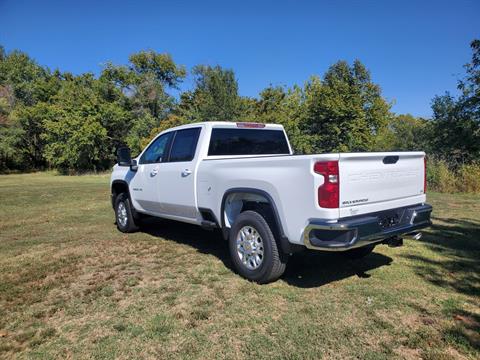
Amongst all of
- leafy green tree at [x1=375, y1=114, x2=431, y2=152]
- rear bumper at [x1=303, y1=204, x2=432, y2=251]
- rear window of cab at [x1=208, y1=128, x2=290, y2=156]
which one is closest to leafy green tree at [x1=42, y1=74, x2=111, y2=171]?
leafy green tree at [x1=375, y1=114, x2=431, y2=152]

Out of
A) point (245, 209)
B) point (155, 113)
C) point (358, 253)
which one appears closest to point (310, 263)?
point (358, 253)

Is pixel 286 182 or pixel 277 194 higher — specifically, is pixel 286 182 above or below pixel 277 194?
above

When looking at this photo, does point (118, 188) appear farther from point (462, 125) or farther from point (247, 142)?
point (462, 125)

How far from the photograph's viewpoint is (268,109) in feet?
131

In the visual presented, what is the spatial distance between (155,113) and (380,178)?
1422 inches

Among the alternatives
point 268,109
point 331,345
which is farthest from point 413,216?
point 268,109

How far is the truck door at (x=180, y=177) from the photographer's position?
5652 mm

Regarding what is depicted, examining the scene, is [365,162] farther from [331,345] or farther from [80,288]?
[80,288]

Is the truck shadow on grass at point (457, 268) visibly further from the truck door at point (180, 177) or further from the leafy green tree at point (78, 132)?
the leafy green tree at point (78, 132)

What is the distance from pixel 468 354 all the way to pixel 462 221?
5.85m

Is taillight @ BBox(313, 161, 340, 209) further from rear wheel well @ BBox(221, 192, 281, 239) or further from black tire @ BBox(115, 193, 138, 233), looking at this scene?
black tire @ BBox(115, 193, 138, 233)

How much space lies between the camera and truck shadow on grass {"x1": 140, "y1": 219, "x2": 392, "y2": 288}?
4789mm

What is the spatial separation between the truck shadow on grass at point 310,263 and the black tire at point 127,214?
0.63m

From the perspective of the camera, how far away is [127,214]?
760cm
